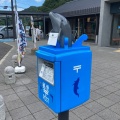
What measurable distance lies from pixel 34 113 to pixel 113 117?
143 centimetres

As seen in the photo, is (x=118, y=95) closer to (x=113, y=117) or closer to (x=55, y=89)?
(x=113, y=117)

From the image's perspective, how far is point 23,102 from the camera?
3330mm

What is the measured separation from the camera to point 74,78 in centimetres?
151

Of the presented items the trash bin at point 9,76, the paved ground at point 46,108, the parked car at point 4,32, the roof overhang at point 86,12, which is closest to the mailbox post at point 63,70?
the paved ground at point 46,108

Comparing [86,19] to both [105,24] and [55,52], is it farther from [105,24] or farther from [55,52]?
[55,52]

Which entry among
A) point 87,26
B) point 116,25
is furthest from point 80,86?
point 87,26

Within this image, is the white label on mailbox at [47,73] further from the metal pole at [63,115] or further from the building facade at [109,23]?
the building facade at [109,23]

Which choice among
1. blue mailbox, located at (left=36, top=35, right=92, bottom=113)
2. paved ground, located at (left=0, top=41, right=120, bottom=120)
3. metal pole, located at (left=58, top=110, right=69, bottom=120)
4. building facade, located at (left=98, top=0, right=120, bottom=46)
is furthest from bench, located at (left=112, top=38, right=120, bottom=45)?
metal pole, located at (left=58, top=110, right=69, bottom=120)

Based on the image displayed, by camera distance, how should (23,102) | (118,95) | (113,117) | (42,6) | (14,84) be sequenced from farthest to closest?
(42,6), (14,84), (118,95), (23,102), (113,117)

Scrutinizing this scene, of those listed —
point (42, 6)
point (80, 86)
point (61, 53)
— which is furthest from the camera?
point (42, 6)

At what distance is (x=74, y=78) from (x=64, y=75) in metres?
0.13

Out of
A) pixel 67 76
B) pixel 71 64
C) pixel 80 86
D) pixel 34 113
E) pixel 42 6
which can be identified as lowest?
pixel 34 113

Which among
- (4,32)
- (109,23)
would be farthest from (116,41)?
(4,32)

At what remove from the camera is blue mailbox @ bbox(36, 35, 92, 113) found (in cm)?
141
